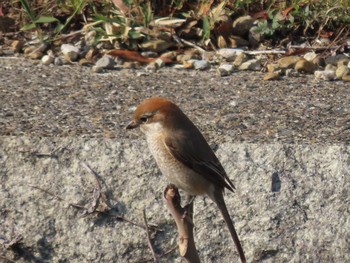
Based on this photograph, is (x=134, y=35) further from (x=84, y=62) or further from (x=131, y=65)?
(x=84, y=62)

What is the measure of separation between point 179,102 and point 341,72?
1.24 metres

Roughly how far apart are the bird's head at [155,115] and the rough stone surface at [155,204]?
63 centimetres

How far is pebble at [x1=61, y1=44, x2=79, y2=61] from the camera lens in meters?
6.46

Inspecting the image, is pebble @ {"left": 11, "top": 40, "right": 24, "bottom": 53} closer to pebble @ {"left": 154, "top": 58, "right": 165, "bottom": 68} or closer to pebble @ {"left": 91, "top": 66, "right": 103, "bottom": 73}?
pebble @ {"left": 91, "top": 66, "right": 103, "bottom": 73}

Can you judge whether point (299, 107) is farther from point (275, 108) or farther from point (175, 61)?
point (175, 61)

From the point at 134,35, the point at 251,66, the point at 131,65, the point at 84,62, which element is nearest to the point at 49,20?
the point at 84,62

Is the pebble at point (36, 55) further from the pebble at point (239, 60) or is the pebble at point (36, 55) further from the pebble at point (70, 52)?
the pebble at point (239, 60)

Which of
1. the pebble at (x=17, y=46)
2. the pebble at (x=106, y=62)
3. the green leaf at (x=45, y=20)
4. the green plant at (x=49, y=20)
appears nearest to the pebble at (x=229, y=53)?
the pebble at (x=106, y=62)

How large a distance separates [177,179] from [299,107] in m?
1.43

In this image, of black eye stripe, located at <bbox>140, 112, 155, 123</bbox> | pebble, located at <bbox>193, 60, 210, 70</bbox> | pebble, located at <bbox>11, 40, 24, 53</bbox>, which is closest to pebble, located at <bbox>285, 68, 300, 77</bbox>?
pebble, located at <bbox>193, 60, 210, 70</bbox>

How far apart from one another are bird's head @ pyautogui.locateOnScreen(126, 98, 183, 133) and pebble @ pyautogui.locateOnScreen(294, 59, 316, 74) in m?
2.12

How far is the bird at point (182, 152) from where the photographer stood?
4.25 m

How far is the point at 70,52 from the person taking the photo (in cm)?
646

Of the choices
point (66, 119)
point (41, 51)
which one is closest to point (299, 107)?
point (66, 119)
